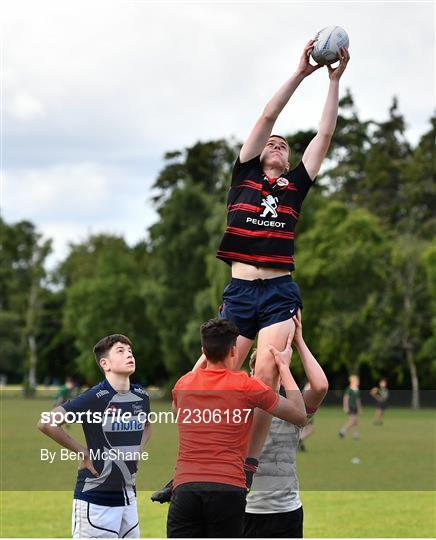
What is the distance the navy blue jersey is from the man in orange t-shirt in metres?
1.56

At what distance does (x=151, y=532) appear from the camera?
562 inches

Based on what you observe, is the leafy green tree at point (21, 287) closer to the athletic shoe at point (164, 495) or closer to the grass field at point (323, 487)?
the grass field at point (323, 487)

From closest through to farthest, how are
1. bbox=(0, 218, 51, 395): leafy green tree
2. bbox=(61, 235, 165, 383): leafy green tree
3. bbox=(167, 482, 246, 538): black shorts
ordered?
bbox=(167, 482, 246, 538): black shorts, bbox=(61, 235, 165, 383): leafy green tree, bbox=(0, 218, 51, 395): leafy green tree

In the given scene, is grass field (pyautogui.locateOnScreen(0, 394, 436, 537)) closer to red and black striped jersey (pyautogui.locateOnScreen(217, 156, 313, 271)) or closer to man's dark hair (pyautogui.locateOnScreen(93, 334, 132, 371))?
man's dark hair (pyautogui.locateOnScreen(93, 334, 132, 371))

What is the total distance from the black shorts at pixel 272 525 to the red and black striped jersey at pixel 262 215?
1.80 m

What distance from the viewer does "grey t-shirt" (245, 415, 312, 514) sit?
6.75 metres

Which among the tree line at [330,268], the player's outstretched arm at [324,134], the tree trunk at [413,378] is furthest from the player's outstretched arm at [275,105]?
the tree trunk at [413,378]

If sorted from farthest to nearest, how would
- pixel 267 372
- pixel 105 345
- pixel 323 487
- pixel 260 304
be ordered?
1. pixel 323 487
2. pixel 105 345
3. pixel 260 304
4. pixel 267 372

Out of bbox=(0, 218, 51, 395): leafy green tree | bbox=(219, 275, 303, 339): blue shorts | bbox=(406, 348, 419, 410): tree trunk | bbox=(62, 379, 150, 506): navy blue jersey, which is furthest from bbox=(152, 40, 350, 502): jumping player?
bbox=(0, 218, 51, 395): leafy green tree

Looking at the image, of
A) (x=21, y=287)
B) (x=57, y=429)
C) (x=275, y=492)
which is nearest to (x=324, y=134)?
(x=275, y=492)

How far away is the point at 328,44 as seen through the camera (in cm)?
655

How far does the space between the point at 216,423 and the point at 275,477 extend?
1.54 m

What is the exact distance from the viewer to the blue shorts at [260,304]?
654cm

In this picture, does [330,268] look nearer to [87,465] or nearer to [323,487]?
[323,487]
